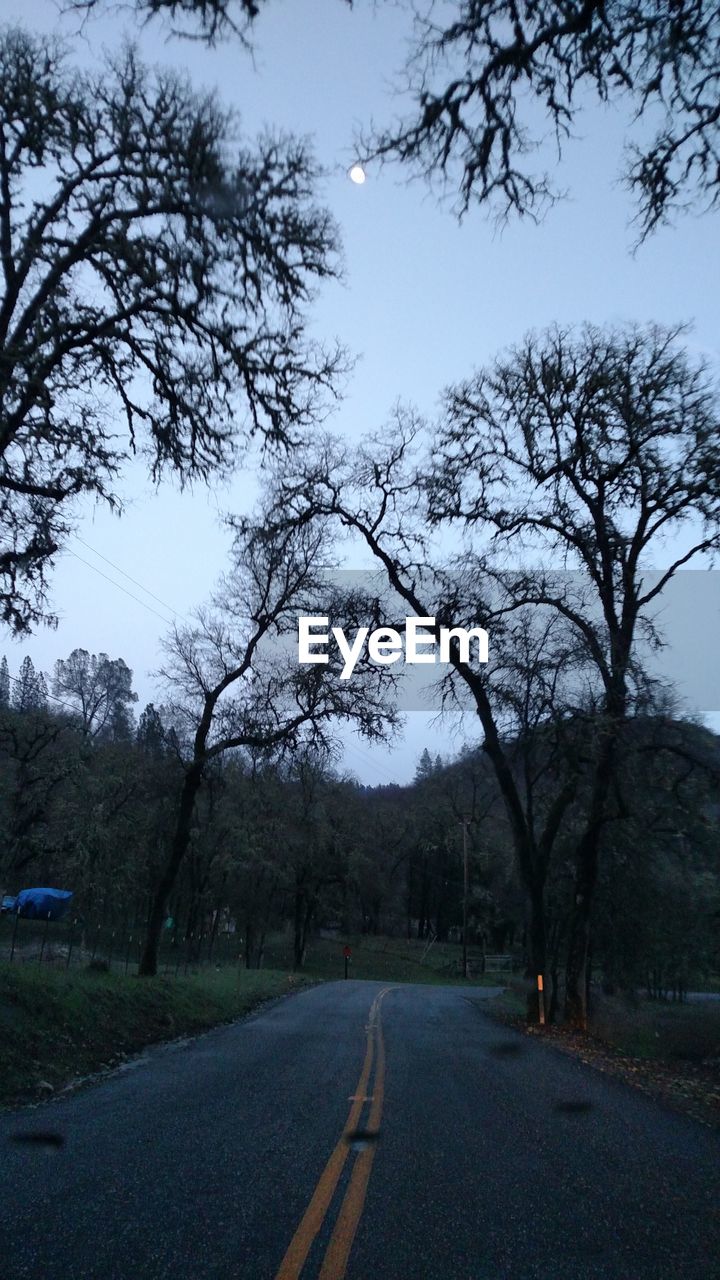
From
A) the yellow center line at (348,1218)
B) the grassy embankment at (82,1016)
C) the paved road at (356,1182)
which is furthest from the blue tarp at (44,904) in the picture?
the yellow center line at (348,1218)

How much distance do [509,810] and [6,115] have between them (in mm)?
16251

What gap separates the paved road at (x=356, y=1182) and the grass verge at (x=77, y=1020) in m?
0.88

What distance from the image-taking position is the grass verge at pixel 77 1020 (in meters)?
10.3

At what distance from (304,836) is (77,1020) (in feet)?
127

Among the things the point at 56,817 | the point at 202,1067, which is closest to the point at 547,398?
the point at 202,1067

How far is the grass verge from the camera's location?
33.7 feet

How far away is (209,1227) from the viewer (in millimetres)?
4824

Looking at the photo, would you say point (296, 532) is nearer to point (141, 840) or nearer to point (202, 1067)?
point (202, 1067)

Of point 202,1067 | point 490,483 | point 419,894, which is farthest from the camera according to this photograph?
point 419,894

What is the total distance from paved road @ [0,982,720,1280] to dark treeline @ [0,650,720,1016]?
31.2ft

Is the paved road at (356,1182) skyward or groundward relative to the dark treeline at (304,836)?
groundward

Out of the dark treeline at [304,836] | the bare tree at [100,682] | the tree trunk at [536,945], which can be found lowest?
the tree trunk at [536,945]

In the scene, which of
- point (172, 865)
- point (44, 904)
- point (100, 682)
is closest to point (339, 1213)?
point (172, 865)

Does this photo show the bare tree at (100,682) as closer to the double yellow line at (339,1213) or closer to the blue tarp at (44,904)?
the blue tarp at (44,904)
